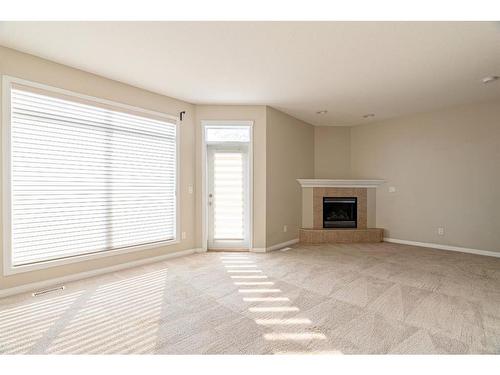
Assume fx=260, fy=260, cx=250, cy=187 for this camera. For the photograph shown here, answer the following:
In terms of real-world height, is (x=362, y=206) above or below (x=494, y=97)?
below

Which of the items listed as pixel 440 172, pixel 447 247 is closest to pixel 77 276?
pixel 447 247

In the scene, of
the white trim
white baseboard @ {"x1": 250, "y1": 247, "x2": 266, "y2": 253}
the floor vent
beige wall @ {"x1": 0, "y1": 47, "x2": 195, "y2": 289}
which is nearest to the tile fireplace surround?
the white trim

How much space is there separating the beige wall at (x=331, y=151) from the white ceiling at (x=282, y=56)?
6.85ft

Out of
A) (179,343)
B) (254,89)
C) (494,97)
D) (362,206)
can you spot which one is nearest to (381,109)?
(494,97)

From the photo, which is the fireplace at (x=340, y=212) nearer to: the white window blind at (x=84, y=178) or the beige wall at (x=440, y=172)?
the beige wall at (x=440, y=172)

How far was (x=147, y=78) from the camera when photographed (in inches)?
146

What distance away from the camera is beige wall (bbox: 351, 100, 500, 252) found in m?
4.77

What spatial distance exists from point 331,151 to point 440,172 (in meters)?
2.30

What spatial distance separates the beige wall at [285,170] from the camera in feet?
16.8

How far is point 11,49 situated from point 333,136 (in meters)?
6.05

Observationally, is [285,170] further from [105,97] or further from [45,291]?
[45,291]

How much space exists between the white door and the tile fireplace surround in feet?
5.20

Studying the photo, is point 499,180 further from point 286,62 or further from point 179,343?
point 179,343

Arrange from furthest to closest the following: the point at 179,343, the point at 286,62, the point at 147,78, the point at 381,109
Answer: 1. the point at 381,109
2. the point at 147,78
3. the point at 286,62
4. the point at 179,343
